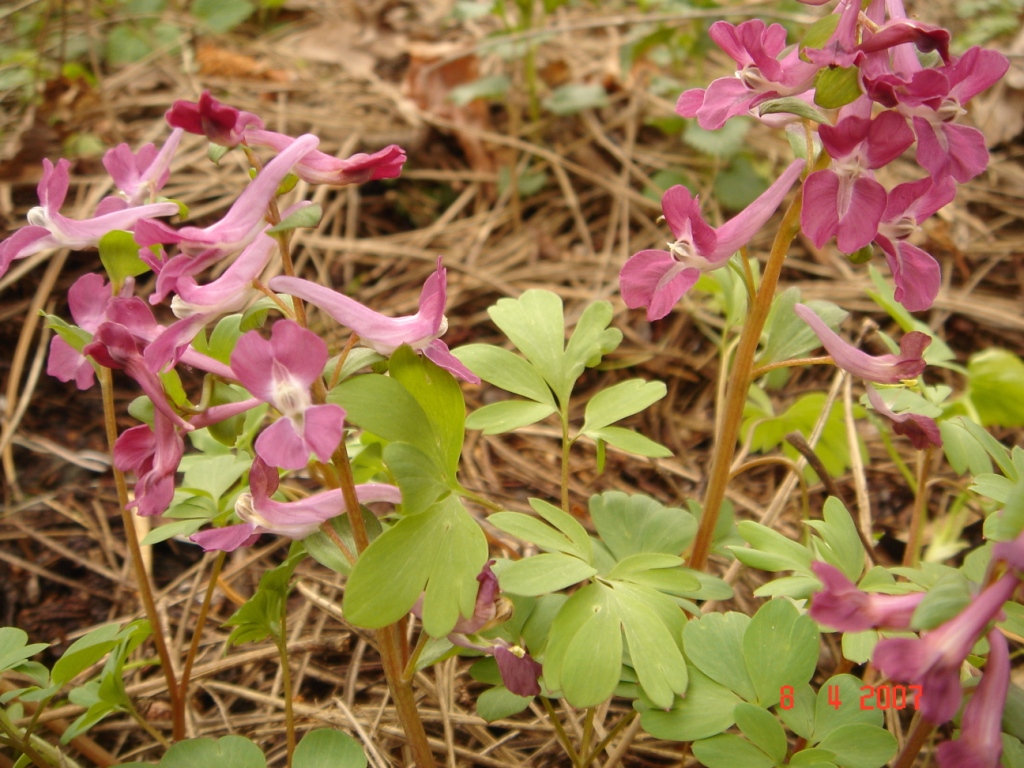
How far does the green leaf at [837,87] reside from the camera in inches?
38.1

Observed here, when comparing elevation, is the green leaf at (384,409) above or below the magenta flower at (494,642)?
above

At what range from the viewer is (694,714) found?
1068 millimetres

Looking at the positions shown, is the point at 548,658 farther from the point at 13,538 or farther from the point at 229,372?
the point at 13,538

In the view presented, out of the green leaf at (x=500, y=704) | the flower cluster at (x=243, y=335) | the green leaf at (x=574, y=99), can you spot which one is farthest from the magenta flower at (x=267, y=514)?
the green leaf at (x=574, y=99)

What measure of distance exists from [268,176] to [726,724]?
0.97m

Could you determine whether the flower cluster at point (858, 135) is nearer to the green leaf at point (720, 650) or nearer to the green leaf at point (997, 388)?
the green leaf at point (720, 650)


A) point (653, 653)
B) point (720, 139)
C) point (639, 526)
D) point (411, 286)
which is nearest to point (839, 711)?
point (653, 653)

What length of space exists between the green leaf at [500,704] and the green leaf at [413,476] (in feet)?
1.22

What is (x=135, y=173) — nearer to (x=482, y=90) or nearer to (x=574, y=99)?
(x=482, y=90)

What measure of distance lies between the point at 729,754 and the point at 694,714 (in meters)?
0.07

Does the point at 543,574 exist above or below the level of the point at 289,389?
below

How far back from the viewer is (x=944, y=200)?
1051 millimetres

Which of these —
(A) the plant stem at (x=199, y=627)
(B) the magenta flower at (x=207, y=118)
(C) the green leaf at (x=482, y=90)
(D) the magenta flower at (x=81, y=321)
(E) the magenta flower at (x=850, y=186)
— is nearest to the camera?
(B) the magenta flower at (x=207, y=118)

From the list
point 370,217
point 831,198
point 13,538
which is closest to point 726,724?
point 831,198
